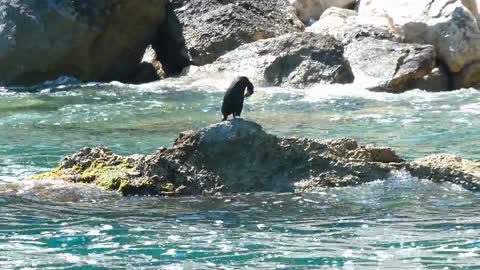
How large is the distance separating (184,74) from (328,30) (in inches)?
A: 118

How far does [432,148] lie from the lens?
10.5 metres

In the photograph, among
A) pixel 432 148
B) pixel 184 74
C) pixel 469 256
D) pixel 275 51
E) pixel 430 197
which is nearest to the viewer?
pixel 469 256

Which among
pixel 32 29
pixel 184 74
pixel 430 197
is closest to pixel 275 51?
pixel 184 74

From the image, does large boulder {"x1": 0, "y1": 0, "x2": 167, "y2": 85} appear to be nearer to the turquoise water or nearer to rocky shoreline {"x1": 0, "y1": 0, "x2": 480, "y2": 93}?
rocky shoreline {"x1": 0, "y1": 0, "x2": 480, "y2": 93}

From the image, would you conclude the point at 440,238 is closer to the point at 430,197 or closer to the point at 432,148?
the point at 430,197

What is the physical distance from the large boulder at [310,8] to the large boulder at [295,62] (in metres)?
4.73

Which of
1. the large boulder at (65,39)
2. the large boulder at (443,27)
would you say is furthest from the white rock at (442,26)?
the large boulder at (65,39)

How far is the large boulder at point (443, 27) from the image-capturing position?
1689 centimetres

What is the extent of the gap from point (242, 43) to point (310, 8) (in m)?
4.40

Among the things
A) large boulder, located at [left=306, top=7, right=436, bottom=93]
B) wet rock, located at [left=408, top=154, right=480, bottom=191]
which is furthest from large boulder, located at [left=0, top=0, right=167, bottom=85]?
wet rock, located at [left=408, top=154, right=480, bottom=191]

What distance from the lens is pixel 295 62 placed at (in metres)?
16.8

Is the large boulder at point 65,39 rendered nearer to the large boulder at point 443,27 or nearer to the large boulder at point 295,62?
the large boulder at point 295,62

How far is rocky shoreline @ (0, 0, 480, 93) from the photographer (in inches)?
654

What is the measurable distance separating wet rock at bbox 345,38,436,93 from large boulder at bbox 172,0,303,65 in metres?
2.15
